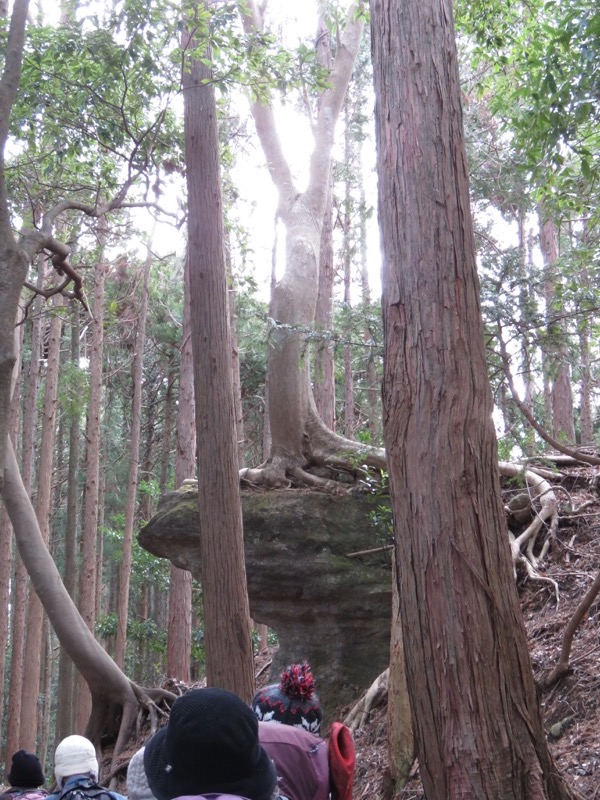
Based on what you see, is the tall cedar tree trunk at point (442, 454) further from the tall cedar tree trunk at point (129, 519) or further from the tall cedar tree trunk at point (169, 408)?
the tall cedar tree trunk at point (169, 408)

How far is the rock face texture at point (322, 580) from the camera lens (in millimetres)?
9711

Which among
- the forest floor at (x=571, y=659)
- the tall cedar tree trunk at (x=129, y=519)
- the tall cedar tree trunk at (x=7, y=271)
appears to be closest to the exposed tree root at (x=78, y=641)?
the tall cedar tree trunk at (x=7, y=271)

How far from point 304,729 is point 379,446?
758 centimetres

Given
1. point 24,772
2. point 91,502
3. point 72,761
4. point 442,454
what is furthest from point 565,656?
point 91,502

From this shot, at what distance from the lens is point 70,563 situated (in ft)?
67.6

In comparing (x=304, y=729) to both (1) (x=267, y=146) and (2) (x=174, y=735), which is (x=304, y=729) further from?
(1) (x=267, y=146)

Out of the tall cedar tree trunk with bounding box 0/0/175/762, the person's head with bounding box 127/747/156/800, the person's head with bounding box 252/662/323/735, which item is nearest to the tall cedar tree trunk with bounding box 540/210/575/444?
the tall cedar tree trunk with bounding box 0/0/175/762

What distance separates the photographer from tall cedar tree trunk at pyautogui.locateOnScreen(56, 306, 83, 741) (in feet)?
53.9

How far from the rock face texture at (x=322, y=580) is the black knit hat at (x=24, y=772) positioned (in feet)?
16.2

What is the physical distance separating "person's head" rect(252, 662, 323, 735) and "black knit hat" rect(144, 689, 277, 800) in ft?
4.37

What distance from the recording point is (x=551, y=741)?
5605mm

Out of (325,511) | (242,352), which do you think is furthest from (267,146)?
(242,352)

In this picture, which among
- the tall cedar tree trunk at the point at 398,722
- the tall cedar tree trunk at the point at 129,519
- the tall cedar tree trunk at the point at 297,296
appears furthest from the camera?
the tall cedar tree trunk at the point at 129,519

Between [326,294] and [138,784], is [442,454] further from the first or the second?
[326,294]
